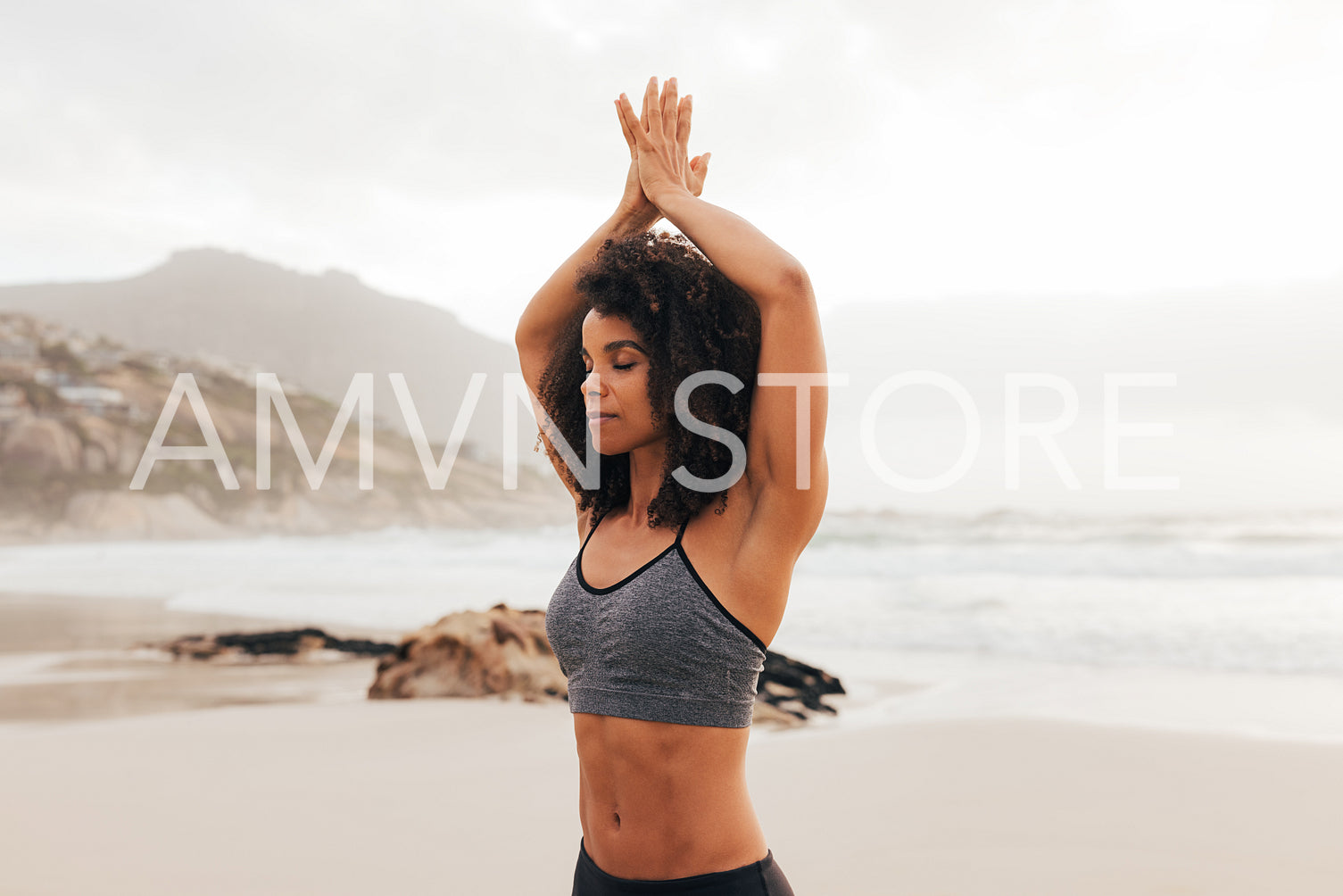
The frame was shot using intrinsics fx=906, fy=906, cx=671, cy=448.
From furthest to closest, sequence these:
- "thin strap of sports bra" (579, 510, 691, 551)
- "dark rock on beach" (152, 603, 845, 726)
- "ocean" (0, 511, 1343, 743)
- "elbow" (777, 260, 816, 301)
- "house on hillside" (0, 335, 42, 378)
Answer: "house on hillside" (0, 335, 42, 378)
"ocean" (0, 511, 1343, 743)
"dark rock on beach" (152, 603, 845, 726)
"thin strap of sports bra" (579, 510, 691, 551)
"elbow" (777, 260, 816, 301)

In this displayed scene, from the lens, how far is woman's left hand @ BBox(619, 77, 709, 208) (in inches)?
62.8

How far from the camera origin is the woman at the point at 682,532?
1391mm

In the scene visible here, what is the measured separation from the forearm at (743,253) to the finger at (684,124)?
18 centimetres

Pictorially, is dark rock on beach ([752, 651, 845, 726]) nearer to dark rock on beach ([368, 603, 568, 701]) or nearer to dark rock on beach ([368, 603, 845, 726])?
dark rock on beach ([368, 603, 845, 726])

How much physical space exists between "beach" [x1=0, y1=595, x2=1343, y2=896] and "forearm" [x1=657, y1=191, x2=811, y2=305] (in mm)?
2614

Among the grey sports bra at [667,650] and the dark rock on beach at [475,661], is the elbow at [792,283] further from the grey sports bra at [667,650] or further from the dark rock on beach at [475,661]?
the dark rock on beach at [475,661]

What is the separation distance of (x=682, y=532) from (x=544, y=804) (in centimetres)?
300

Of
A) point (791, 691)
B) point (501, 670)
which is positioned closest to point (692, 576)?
point (501, 670)

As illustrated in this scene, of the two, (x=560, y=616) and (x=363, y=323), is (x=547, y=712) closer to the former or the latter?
(x=560, y=616)

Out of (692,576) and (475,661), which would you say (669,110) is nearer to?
(692,576)

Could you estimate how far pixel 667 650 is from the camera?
137 centimetres

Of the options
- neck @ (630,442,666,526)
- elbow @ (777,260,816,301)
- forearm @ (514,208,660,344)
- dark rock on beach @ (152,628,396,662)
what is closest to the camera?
elbow @ (777,260,816,301)

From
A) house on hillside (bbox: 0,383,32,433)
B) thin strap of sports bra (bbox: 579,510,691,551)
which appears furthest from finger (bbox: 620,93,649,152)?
house on hillside (bbox: 0,383,32,433)

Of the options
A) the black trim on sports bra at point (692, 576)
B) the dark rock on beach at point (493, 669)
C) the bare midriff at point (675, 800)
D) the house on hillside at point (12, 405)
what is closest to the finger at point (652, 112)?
the black trim on sports bra at point (692, 576)
